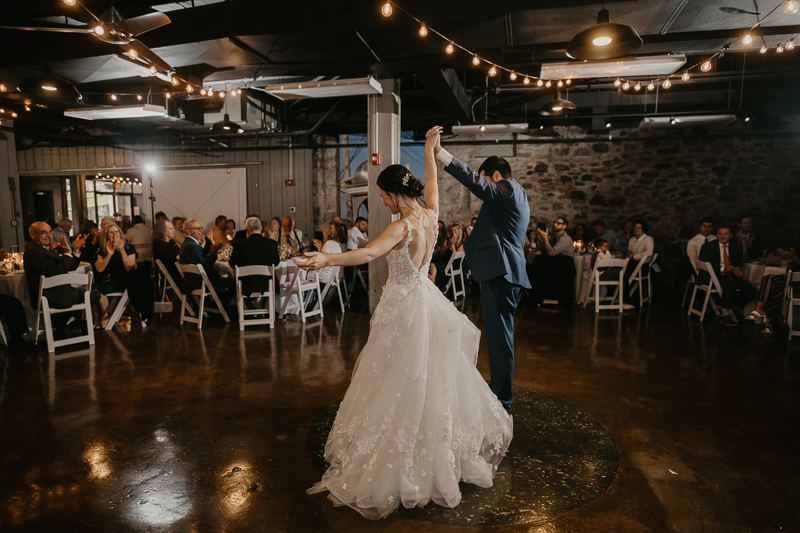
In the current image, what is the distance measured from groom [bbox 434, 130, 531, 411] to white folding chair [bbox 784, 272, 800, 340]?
4.01 meters

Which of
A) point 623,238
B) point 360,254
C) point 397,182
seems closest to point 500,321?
point 397,182

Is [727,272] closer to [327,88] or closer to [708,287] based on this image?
[708,287]

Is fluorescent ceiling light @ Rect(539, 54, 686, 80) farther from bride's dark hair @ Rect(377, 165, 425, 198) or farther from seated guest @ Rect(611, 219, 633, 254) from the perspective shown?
seated guest @ Rect(611, 219, 633, 254)

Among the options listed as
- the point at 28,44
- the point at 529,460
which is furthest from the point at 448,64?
the point at 28,44

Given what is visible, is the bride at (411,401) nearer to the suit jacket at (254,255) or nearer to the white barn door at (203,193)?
the suit jacket at (254,255)

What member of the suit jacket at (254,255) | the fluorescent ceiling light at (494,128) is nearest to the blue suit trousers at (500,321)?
the suit jacket at (254,255)

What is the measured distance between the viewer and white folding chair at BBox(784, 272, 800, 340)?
16.1 ft

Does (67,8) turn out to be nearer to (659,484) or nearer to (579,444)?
(579,444)

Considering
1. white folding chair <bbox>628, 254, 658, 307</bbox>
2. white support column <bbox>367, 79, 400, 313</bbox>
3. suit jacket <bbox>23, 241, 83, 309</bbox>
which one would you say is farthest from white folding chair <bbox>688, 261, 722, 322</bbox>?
suit jacket <bbox>23, 241, 83, 309</bbox>

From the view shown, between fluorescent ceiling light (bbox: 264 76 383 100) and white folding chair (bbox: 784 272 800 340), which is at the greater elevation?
fluorescent ceiling light (bbox: 264 76 383 100)

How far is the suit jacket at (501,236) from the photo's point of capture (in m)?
2.77

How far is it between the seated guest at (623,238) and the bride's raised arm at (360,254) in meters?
7.03

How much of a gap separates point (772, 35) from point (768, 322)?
3203mm

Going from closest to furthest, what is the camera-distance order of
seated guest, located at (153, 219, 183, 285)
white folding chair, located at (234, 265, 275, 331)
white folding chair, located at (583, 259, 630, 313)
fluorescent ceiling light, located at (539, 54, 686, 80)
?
fluorescent ceiling light, located at (539, 54, 686, 80) < white folding chair, located at (234, 265, 275, 331) < seated guest, located at (153, 219, 183, 285) < white folding chair, located at (583, 259, 630, 313)
